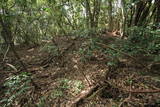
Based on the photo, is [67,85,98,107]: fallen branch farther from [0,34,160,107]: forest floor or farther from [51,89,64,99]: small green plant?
[51,89,64,99]: small green plant

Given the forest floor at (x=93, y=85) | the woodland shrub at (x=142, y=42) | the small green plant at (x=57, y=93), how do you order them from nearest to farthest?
the forest floor at (x=93, y=85)
the small green plant at (x=57, y=93)
the woodland shrub at (x=142, y=42)

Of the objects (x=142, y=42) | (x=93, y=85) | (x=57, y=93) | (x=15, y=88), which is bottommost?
(x=57, y=93)

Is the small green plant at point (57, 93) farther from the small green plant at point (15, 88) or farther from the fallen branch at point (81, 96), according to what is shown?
the small green plant at point (15, 88)

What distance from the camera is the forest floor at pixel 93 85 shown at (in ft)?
8.14

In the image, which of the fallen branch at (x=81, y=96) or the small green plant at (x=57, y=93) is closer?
the fallen branch at (x=81, y=96)

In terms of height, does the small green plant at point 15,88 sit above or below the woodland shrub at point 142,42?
below

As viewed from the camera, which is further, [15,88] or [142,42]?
[142,42]

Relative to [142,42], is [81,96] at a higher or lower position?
lower

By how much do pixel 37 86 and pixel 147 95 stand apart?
3.00 metres

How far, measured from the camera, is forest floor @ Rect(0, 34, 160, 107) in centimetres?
248

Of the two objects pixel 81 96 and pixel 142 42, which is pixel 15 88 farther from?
pixel 142 42

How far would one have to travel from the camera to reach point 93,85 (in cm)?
297

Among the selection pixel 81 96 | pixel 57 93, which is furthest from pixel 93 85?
pixel 57 93

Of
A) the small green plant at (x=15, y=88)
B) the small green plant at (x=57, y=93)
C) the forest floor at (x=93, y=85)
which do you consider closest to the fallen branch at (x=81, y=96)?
the forest floor at (x=93, y=85)
